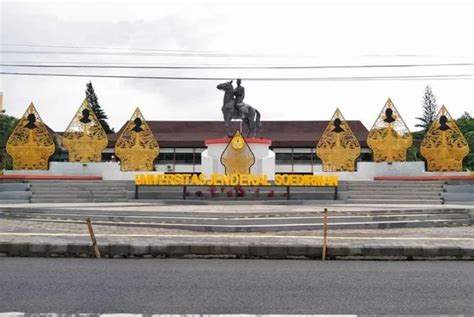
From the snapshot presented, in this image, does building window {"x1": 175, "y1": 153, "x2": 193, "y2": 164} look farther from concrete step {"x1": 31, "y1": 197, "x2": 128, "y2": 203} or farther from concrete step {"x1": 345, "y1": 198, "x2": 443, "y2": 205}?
concrete step {"x1": 345, "y1": 198, "x2": 443, "y2": 205}

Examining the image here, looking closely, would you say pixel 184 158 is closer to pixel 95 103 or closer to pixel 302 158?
pixel 302 158

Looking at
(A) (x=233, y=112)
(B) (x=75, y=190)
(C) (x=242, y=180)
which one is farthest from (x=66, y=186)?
(A) (x=233, y=112)

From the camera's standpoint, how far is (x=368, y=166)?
2702 cm

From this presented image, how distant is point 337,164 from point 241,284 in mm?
22147

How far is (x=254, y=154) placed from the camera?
81.7ft

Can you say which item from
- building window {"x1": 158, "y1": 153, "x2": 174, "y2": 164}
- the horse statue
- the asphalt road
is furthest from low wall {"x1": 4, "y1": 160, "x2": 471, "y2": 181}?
the asphalt road

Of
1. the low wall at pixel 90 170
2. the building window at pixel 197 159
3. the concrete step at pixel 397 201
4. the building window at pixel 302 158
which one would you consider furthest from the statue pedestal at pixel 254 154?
the building window at pixel 302 158

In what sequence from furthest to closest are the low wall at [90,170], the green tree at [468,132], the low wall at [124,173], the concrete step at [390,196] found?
1. the green tree at [468,132]
2. the low wall at [90,170]
3. the low wall at [124,173]
4. the concrete step at [390,196]

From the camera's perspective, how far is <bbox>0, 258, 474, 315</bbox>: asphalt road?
4.80 m

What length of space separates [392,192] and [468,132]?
2890cm

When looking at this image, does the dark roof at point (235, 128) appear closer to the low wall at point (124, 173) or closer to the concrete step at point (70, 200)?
the low wall at point (124, 173)

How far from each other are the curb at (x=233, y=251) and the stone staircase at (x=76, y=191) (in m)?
11.9

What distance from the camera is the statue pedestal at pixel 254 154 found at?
24859mm

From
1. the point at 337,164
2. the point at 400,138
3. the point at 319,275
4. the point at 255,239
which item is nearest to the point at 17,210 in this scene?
the point at 255,239
